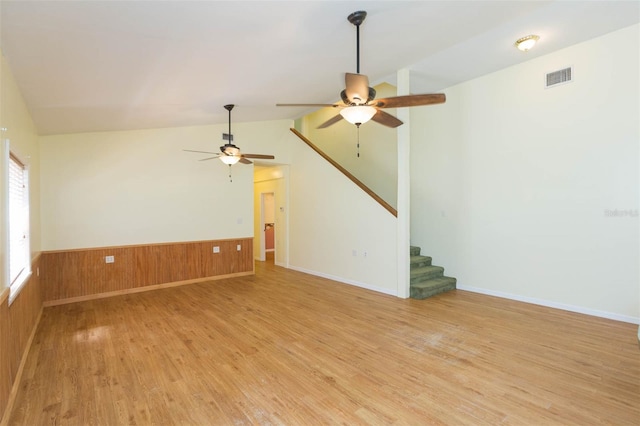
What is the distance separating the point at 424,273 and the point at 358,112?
339 cm

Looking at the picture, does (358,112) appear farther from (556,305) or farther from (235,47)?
(556,305)

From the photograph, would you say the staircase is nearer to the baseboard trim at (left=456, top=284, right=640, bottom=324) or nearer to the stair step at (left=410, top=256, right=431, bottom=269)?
the stair step at (left=410, top=256, right=431, bottom=269)

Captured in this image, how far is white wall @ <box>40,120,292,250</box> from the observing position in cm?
504

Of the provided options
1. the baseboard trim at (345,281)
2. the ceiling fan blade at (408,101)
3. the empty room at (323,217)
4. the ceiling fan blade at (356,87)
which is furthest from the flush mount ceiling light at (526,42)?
the baseboard trim at (345,281)

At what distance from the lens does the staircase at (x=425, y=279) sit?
4961 millimetres

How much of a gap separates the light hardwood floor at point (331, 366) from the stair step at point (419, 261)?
916 millimetres

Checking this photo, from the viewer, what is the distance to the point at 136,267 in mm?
5637

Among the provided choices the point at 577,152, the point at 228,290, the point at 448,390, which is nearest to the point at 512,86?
the point at 577,152

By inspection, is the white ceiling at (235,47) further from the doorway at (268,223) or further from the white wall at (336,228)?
the doorway at (268,223)

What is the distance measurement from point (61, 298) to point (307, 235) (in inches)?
171

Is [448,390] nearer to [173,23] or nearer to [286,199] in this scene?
[173,23]

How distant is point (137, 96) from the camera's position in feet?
12.1

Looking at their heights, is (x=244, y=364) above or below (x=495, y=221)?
below

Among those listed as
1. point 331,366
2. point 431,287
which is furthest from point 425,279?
point 331,366
